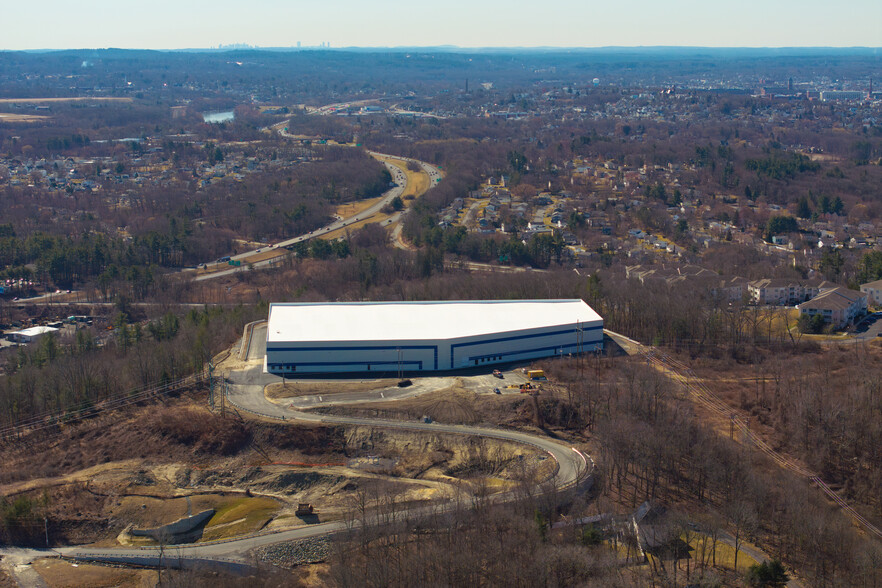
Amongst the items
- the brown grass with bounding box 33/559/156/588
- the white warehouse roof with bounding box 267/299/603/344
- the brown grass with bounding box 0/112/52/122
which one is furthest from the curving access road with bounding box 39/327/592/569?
the brown grass with bounding box 0/112/52/122

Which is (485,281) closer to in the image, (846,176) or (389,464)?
(389,464)

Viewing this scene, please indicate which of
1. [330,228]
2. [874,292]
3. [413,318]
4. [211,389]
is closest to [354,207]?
[330,228]

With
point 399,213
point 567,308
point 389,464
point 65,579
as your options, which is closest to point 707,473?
point 389,464

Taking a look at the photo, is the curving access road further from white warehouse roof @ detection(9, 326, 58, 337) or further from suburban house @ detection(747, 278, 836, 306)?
suburban house @ detection(747, 278, 836, 306)

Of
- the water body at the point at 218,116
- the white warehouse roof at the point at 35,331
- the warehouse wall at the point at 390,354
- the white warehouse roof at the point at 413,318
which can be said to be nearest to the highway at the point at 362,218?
the white warehouse roof at the point at 35,331

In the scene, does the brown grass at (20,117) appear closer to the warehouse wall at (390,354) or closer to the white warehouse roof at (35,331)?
the white warehouse roof at (35,331)

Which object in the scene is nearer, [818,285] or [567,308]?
[567,308]

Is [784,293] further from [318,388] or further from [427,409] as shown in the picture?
[318,388]
